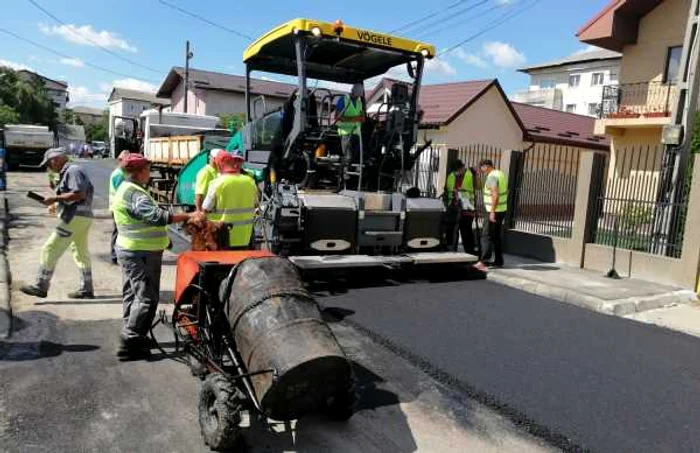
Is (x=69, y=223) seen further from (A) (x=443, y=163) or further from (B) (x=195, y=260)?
(A) (x=443, y=163)

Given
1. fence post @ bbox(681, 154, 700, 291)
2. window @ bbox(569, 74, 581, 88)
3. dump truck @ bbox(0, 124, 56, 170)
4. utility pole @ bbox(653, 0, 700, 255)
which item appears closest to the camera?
fence post @ bbox(681, 154, 700, 291)

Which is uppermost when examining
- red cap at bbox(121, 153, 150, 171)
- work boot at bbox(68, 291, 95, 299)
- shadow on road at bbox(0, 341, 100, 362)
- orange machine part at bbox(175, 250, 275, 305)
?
red cap at bbox(121, 153, 150, 171)

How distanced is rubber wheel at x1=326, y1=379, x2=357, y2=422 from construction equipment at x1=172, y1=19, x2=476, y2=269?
2.98m

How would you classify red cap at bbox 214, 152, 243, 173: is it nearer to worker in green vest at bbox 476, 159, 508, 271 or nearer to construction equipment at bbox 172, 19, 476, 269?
construction equipment at bbox 172, 19, 476, 269

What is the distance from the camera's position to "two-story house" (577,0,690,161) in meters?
17.2

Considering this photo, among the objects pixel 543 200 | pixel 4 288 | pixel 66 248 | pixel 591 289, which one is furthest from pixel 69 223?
pixel 543 200

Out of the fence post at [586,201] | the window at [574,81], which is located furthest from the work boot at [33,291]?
the window at [574,81]

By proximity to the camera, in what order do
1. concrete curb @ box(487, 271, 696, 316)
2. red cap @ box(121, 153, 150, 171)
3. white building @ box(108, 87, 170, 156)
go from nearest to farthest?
red cap @ box(121, 153, 150, 171), concrete curb @ box(487, 271, 696, 316), white building @ box(108, 87, 170, 156)

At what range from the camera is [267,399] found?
306 centimetres

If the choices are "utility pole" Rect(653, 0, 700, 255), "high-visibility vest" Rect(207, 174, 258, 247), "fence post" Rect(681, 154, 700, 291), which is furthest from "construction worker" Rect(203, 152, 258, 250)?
"utility pole" Rect(653, 0, 700, 255)

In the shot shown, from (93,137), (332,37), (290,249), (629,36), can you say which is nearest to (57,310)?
(290,249)

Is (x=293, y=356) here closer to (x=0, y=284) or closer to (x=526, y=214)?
(x=0, y=284)

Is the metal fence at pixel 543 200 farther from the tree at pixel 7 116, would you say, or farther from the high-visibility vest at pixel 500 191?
the tree at pixel 7 116

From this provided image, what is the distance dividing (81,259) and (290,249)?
2.26 meters
